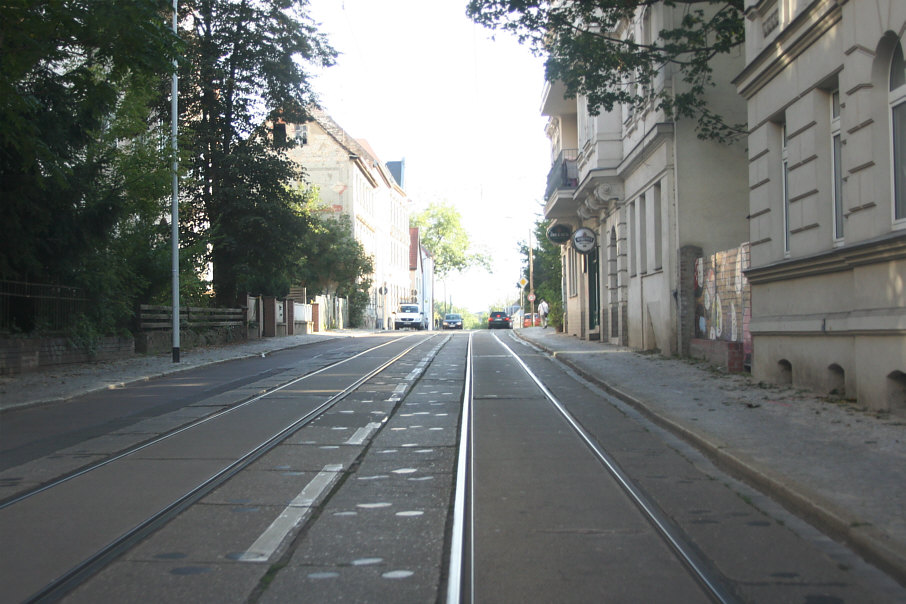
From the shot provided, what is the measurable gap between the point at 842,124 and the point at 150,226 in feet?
59.7

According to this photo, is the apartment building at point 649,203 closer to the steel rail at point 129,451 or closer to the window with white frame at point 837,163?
the window with white frame at point 837,163

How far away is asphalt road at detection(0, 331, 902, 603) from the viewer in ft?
13.5

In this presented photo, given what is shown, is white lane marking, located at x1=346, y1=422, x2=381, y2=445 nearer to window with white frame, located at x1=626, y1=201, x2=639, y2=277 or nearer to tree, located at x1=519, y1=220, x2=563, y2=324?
window with white frame, located at x1=626, y1=201, x2=639, y2=277

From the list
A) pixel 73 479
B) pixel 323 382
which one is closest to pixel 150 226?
pixel 323 382

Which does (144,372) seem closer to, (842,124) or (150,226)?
(150,226)

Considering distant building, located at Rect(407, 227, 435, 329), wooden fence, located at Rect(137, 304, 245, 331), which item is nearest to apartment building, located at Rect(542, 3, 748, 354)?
wooden fence, located at Rect(137, 304, 245, 331)

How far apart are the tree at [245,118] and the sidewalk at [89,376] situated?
18.3 feet

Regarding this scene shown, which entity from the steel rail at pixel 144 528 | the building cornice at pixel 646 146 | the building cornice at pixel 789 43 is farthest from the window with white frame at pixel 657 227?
the steel rail at pixel 144 528

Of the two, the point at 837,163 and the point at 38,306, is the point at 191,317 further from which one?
the point at 837,163

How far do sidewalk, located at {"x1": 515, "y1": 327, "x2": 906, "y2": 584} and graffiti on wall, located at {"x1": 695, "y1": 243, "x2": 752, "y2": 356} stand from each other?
71.9 inches

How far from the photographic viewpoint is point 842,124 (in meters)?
10.1

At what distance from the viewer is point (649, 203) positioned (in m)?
21.4

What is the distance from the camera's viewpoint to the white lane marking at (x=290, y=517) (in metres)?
4.60

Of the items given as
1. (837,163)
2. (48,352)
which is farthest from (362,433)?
(48,352)
